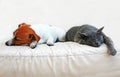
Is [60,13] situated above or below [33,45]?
above

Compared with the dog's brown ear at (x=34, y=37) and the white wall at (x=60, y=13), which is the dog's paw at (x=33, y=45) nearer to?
the dog's brown ear at (x=34, y=37)

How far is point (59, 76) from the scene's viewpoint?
3.50 ft

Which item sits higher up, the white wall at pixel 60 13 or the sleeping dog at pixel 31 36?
the white wall at pixel 60 13

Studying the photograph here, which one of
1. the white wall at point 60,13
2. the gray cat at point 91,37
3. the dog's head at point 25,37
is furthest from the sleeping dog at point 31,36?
the white wall at point 60,13

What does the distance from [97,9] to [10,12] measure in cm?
73

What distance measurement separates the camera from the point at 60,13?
5.30ft

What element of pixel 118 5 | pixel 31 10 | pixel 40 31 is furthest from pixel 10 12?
pixel 118 5

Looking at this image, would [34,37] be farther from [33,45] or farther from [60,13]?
[60,13]

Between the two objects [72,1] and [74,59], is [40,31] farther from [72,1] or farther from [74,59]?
[72,1]

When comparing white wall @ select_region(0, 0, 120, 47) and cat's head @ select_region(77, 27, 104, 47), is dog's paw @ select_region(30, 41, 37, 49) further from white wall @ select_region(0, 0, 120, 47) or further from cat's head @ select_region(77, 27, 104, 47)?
white wall @ select_region(0, 0, 120, 47)

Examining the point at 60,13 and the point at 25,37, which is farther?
the point at 60,13

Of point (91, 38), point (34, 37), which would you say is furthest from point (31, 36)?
point (91, 38)

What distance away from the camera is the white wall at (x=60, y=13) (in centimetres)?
158

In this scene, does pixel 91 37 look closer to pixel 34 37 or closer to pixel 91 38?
pixel 91 38
